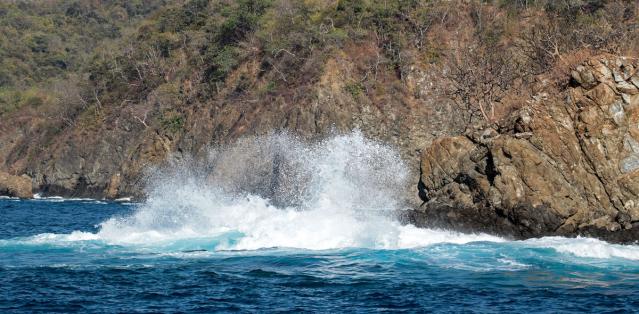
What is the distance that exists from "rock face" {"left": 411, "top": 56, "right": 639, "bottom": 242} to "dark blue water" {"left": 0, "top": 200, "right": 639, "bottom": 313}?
1.89 meters

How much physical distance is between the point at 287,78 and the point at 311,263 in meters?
47.7

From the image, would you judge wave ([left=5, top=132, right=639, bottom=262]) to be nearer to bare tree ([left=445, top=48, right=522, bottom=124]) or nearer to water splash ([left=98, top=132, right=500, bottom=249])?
water splash ([left=98, top=132, right=500, bottom=249])

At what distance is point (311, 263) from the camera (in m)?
25.4

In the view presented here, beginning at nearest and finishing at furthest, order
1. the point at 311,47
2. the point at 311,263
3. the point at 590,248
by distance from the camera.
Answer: the point at 311,263 < the point at 590,248 < the point at 311,47

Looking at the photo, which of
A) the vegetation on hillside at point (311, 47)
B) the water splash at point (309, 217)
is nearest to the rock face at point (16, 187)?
the vegetation on hillside at point (311, 47)

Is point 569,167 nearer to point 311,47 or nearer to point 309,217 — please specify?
point 309,217

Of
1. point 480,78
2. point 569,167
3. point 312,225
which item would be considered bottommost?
point 312,225

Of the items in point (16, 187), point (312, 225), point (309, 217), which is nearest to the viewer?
point (312, 225)

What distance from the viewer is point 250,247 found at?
95.7ft

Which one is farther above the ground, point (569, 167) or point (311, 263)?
point (569, 167)

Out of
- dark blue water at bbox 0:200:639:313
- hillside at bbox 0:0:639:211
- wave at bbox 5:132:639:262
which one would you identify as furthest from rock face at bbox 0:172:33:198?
dark blue water at bbox 0:200:639:313

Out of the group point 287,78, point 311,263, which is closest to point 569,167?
point 311,263

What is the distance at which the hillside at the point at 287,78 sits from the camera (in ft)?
212

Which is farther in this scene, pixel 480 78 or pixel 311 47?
pixel 311 47
